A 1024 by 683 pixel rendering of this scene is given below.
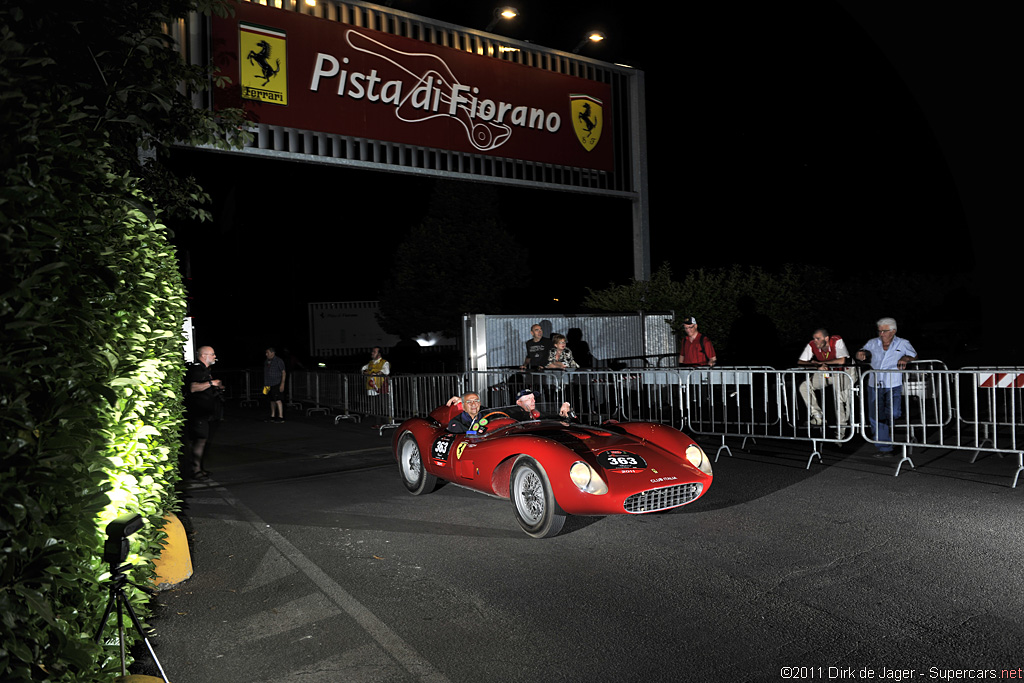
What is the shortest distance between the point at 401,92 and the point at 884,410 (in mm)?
10252

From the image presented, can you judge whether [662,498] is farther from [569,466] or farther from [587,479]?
[569,466]

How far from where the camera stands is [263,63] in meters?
13.4

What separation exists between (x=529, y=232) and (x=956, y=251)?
34.1 meters

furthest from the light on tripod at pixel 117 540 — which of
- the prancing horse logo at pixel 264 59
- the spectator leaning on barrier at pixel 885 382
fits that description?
the prancing horse logo at pixel 264 59

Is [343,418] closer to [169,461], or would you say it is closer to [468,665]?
[169,461]

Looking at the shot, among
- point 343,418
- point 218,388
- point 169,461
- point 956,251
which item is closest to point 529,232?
point 956,251

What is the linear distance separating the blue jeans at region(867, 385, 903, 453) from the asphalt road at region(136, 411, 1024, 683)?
1183 millimetres

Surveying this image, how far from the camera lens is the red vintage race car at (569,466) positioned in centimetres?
602

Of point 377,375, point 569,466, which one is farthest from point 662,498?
point 377,375

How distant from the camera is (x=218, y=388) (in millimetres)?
9859

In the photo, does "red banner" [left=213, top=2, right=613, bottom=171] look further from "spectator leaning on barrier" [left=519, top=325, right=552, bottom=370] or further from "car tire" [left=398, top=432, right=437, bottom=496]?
"car tire" [left=398, top=432, right=437, bottom=496]

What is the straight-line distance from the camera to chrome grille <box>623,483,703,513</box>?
605 centimetres

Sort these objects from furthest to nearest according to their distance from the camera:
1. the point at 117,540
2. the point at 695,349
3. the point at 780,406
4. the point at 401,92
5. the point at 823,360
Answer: the point at 401,92 < the point at 695,349 < the point at 823,360 < the point at 780,406 < the point at 117,540

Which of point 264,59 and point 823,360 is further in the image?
point 264,59
